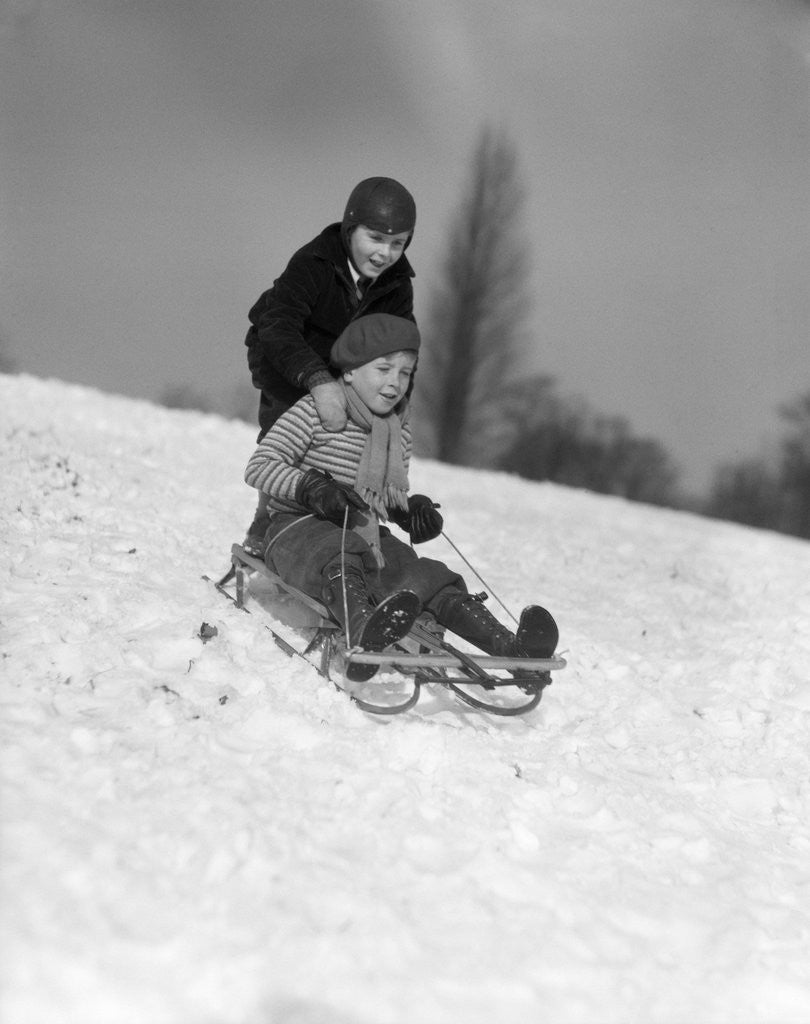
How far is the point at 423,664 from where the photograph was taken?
12.0 feet

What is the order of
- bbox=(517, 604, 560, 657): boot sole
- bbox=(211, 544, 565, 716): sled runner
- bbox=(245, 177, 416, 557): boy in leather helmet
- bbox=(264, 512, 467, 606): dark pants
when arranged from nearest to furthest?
bbox=(211, 544, 565, 716): sled runner, bbox=(517, 604, 560, 657): boot sole, bbox=(264, 512, 467, 606): dark pants, bbox=(245, 177, 416, 557): boy in leather helmet

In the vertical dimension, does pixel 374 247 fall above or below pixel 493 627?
above

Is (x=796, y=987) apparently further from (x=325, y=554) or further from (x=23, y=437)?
(x=23, y=437)

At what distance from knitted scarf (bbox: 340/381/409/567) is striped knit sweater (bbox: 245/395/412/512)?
0.17 feet

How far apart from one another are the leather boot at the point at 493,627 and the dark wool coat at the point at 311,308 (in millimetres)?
1144

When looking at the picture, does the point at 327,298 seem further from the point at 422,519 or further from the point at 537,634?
the point at 537,634

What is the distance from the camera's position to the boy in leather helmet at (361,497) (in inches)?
162

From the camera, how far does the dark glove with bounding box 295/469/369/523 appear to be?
13.3 feet

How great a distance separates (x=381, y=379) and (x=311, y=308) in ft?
1.99

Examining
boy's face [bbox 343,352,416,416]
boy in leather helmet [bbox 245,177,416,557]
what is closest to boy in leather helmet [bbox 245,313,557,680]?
boy's face [bbox 343,352,416,416]

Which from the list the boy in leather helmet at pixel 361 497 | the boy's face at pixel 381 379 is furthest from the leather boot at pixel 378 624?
the boy's face at pixel 381 379

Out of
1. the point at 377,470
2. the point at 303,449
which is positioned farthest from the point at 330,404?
the point at 377,470

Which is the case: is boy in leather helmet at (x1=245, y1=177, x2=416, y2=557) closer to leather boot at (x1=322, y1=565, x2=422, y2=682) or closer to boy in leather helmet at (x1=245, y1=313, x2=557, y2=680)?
boy in leather helmet at (x1=245, y1=313, x2=557, y2=680)

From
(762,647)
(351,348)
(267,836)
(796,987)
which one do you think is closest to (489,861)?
(267,836)
